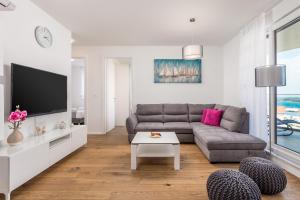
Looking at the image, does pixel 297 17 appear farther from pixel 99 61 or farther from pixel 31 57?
pixel 99 61

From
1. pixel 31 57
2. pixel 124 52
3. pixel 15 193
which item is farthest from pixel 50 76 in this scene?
pixel 124 52

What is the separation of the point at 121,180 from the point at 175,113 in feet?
9.01

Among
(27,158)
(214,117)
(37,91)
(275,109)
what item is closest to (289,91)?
(275,109)

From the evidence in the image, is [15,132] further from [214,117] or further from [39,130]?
[214,117]

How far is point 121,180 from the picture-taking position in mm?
2371

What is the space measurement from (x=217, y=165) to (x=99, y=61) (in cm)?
401

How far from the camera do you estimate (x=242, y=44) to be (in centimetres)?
393

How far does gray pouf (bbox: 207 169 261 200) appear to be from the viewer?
162cm

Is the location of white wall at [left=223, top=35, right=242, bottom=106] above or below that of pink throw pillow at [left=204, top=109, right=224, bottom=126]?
above

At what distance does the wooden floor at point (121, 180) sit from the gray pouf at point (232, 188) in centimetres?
31

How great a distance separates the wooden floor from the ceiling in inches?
98.4

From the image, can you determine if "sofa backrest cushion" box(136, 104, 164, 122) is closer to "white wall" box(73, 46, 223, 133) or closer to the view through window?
"white wall" box(73, 46, 223, 133)

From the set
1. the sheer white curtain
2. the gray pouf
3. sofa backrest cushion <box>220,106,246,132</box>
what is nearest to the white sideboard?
the gray pouf

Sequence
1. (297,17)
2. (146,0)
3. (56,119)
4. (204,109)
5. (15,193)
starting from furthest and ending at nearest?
(204,109) < (56,119) < (146,0) < (297,17) < (15,193)
